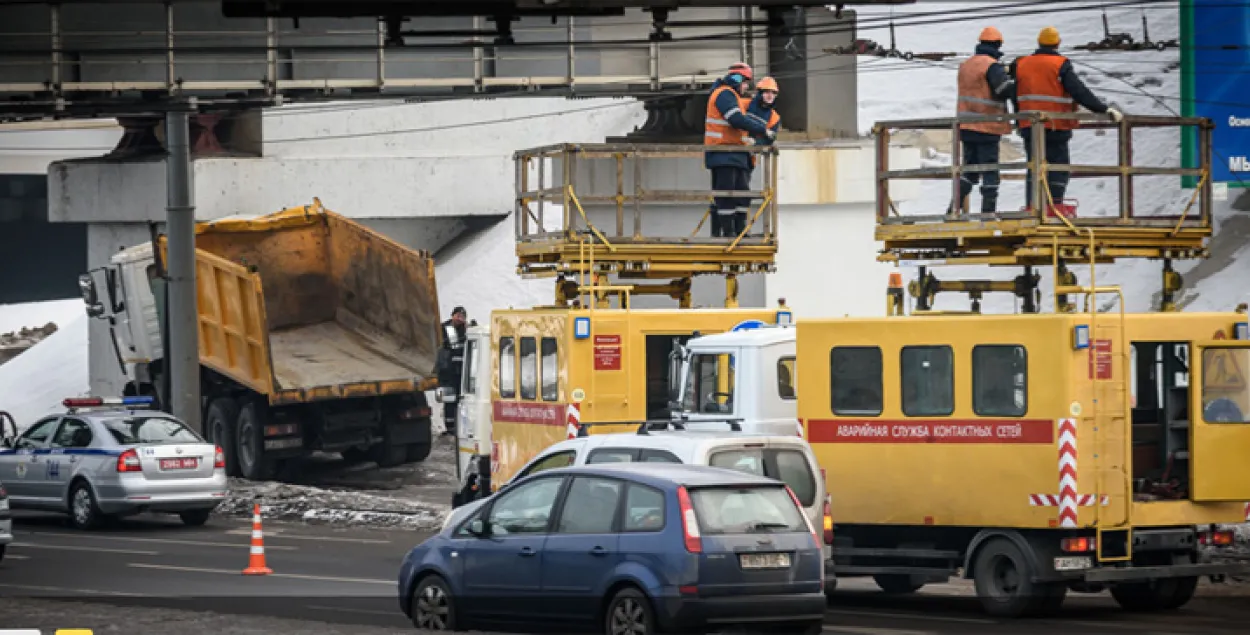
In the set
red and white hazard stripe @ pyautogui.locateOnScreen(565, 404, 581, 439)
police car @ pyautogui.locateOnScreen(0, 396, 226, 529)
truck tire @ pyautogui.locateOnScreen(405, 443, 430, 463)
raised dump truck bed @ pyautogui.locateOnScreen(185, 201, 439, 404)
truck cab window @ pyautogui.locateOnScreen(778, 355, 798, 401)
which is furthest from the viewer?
truck tire @ pyautogui.locateOnScreen(405, 443, 430, 463)

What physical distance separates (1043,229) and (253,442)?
1512 centimetres

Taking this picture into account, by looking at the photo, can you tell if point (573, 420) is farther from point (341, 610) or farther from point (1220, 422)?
point (1220, 422)

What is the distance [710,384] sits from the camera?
1842 centimetres

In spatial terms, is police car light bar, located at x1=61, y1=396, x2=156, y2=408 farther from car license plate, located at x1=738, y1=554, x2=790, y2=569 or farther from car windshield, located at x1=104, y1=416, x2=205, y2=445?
car license plate, located at x1=738, y1=554, x2=790, y2=569

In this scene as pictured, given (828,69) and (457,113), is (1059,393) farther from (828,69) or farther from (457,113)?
(457,113)

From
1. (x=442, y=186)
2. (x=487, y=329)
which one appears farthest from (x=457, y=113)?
(x=487, y=329)

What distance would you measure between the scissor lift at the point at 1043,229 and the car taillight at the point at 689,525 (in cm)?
498

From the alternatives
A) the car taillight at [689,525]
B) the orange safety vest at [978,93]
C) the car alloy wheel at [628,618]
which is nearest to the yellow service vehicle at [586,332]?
the orange safety vest at [978,93]

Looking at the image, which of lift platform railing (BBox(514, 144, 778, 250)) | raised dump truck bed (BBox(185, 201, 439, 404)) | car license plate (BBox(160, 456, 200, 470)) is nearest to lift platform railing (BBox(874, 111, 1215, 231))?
lift platform railing (BBox(514, 144, 778, 250))

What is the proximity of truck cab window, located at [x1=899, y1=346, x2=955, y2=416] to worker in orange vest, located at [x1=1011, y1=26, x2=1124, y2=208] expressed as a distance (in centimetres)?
209

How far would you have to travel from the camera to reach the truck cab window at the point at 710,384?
18.3 m

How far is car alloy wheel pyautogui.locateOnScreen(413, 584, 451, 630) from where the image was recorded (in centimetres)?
1425

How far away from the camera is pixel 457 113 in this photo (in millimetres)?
45750

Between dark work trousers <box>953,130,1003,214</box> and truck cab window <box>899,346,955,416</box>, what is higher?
dark work trousers <box>953,130,1003,214</box>
